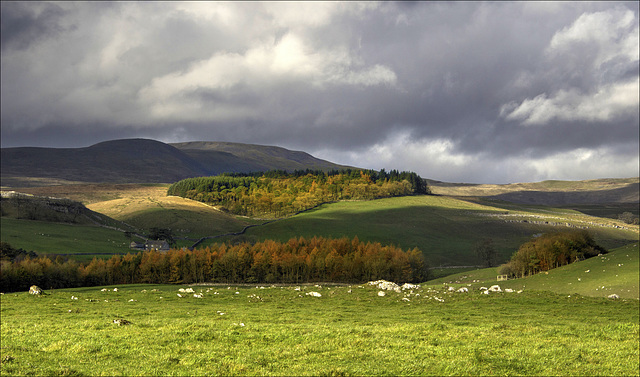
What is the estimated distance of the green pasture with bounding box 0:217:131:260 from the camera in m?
110

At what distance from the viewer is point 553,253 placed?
2630 inches

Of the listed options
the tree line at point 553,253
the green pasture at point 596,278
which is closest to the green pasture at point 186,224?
the tree line at point 553,253

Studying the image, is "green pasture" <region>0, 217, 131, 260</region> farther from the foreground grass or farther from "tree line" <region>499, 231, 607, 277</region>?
the foreground grass

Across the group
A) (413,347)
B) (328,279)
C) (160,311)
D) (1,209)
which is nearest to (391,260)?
(328,279)

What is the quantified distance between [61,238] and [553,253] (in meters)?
118

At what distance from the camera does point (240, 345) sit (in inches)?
705

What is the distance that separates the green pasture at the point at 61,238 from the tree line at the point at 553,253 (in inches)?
3505

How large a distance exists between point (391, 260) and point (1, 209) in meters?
131

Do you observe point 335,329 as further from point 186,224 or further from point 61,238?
point 186,224

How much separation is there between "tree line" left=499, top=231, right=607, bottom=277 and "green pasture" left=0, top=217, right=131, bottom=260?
89031mm

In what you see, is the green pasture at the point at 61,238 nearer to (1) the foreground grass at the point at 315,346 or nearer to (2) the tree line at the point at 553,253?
(2) the tree line at the point at 553,253

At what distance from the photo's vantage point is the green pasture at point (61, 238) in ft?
359

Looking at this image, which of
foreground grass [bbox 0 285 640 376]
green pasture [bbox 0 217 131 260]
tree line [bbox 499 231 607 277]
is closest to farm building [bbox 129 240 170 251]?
green pasture [bbox 0 217 131 260]

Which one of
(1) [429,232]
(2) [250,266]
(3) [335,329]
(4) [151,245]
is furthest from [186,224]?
(3) [335,329]
